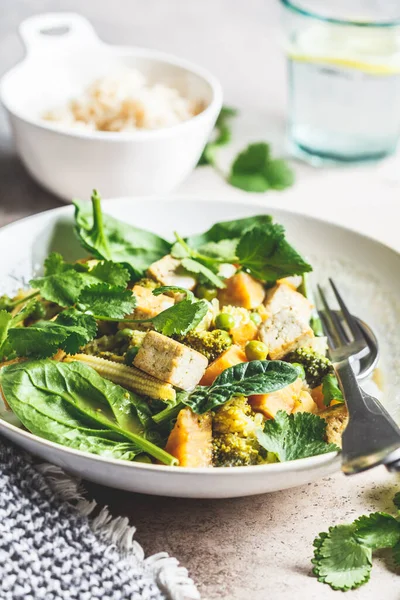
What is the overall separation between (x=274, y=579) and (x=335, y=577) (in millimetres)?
154

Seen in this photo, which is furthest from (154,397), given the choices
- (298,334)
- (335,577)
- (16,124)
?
(16,124)

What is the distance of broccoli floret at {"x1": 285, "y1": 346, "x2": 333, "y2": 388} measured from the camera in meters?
2.49

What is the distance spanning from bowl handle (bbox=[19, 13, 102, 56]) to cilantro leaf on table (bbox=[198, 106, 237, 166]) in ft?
2.75

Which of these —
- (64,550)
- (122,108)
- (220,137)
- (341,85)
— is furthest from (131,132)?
(64,550)

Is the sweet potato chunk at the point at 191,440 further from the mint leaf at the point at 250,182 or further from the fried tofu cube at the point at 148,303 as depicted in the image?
the mint leaf at the point at 250,182

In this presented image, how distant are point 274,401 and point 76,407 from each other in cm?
57

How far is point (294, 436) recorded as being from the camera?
7.07ft

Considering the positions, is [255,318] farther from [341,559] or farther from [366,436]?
[341,559]

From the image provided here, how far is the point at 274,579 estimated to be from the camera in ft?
6.60

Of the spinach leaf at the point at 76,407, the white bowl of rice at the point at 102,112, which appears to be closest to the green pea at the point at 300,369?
the spinach leaf at the point at 76,407

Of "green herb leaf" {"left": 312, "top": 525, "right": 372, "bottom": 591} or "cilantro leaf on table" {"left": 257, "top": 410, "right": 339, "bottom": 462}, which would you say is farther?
"cilantro leaf on table" {"left": 257, "top": 410, "right": 339, "bottom": 462}

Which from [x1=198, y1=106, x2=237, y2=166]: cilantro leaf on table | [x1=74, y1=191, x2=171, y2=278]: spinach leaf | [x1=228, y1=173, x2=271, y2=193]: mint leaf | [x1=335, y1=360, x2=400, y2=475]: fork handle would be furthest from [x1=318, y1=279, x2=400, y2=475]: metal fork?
[x1=198, y1=106, x2=237, y2=166]: cilantro leaf on table

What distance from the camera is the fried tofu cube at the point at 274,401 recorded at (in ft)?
7.54

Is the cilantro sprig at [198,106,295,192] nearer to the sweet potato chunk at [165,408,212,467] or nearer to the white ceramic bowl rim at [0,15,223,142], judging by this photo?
the white ceramic bowl rim at [0,15,223,142]
